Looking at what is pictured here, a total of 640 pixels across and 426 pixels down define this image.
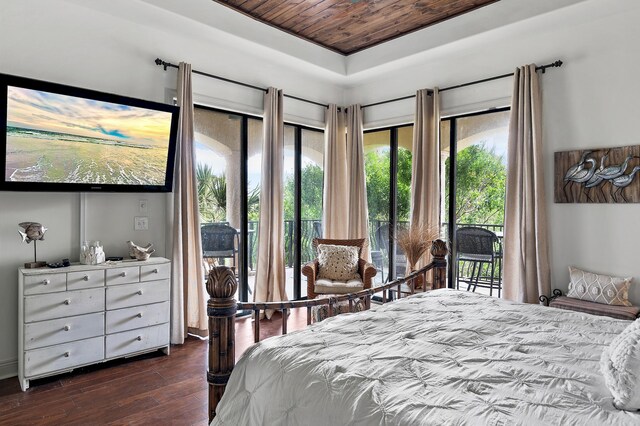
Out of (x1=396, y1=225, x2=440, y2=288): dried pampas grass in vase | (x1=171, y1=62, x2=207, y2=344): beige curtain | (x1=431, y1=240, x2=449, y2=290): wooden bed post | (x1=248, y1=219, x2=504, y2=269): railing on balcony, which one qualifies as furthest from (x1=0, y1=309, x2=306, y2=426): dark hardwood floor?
(x1=396, y1=225, x2=440, y2=288): dried pampas grass in vase

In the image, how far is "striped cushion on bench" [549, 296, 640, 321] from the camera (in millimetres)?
3068

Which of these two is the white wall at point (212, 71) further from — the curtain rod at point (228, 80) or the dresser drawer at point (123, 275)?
the dresser drawer at point (123, 275)

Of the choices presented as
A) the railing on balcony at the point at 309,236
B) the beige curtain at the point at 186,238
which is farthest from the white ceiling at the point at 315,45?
the railing on balcony at the point at 309,236

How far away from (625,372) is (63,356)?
130 inches

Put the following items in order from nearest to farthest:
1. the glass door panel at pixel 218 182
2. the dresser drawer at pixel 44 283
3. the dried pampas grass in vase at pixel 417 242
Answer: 1. the dresser drawer at pixel 44 283
2. the glass door panel at pixel 218 182
3. the dried pampas grass in vase at pixel 417 242

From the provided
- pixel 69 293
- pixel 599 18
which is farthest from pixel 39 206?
pixel 599 18

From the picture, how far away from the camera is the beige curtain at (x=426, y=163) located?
4.55 meters

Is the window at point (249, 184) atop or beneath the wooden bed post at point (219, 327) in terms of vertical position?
atop

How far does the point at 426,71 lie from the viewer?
4.71 m

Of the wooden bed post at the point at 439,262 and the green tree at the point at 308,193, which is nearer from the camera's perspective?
the wooden bed post at the point at 439,262

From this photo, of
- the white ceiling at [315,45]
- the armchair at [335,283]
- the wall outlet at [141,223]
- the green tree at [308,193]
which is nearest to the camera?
the white ceiling at [315,45]

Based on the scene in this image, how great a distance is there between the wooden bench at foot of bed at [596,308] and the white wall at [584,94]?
0.88 feet

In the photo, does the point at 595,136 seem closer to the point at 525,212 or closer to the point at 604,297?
the point at 525,212

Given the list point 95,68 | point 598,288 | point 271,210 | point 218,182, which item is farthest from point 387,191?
point 95,68
